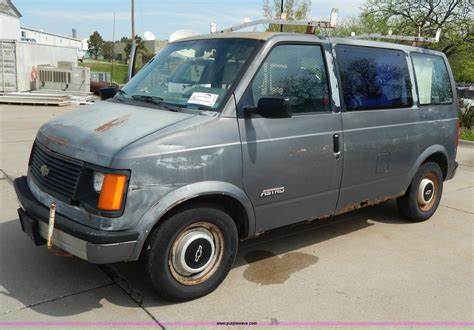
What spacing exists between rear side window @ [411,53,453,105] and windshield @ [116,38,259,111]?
7.69ft

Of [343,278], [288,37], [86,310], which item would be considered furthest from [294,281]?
[288,37]

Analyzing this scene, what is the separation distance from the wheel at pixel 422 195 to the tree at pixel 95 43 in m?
74.8

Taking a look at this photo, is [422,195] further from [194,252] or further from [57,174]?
[57,174]

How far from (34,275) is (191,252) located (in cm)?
138

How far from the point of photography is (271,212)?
3738mm

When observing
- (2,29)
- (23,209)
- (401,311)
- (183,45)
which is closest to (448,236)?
(401,311)

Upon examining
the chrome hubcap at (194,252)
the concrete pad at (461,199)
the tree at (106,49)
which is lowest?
the concrete pad at (461,199)

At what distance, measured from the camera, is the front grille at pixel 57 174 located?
3107 mm

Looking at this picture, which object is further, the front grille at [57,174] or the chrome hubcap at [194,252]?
the chrome hubcap at [194,252]

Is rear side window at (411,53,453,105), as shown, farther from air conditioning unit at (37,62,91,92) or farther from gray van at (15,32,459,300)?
air conditioning unit at (37,62,91,92)

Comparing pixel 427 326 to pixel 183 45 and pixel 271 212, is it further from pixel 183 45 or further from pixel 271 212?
pixel 183 45

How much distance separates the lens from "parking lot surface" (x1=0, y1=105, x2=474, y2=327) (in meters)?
3.28

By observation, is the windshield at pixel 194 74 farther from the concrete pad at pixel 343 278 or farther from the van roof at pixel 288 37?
the concrete pad at pixel 343 278

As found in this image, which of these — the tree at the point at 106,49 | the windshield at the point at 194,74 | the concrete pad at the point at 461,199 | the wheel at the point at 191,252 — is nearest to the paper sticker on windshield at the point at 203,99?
the windshield at the point at 194,74
